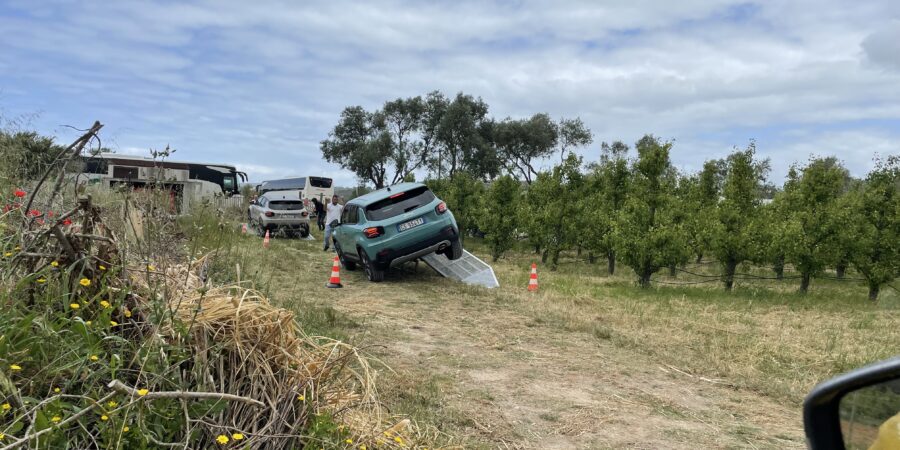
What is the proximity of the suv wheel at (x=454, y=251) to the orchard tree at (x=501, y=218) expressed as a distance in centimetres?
854

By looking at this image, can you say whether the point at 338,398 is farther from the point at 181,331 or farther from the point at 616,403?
the point at 616,403

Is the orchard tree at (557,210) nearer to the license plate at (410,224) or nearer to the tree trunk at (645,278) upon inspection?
the tree trunk at (645,278)

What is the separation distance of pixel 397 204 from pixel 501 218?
989 centimetres

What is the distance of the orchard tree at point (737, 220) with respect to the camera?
15.4 metres

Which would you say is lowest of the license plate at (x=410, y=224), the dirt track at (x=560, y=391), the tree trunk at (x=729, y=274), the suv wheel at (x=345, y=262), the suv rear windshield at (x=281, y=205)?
the dirt track at (x=560, y=391)

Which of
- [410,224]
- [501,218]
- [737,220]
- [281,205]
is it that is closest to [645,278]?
[737,220]

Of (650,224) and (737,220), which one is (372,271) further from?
(737,220)

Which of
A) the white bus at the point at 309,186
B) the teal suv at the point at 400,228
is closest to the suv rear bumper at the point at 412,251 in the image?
the teal suv at the point at 400,228

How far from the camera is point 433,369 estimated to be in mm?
5891

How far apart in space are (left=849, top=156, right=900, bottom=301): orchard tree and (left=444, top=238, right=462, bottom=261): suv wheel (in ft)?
34.1

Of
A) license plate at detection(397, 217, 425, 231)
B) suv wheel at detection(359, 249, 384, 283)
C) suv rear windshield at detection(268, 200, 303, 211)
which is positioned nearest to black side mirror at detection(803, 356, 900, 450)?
license plate at detection(397, 217, 425, 231)

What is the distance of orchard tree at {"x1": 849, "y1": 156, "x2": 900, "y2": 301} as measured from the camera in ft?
50.5

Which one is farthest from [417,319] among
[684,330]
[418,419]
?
[418,419]

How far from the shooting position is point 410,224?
11.8m
